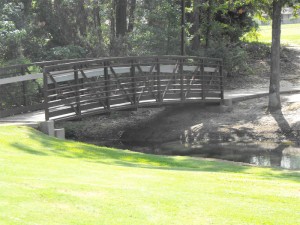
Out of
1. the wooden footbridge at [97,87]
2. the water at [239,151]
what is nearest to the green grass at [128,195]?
the wooden footbridge at [97,87]

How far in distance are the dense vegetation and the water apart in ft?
22.8

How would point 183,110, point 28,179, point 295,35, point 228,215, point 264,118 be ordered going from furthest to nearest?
point 295,35
point 183,110
point 264,118
point 28,179
point 228,215

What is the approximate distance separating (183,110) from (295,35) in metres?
25.2

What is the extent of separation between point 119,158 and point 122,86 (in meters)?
6.44

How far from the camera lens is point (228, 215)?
889 centimetres

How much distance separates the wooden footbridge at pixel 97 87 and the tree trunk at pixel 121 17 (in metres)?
5.59

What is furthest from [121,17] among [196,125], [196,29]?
[196,125]

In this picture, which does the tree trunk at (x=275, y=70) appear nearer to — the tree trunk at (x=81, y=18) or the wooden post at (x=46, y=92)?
the tree trunk at (x=81, y=18)

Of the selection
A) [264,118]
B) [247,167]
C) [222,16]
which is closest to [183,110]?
[264,118]

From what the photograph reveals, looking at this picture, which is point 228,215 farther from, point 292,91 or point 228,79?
point 228,79

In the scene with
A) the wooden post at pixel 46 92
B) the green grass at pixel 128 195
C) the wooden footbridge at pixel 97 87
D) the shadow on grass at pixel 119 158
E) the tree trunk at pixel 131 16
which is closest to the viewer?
the green grass at pixel 128 195

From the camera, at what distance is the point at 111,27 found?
3309 cm

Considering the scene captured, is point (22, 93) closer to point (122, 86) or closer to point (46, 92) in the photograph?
point (46, 92)

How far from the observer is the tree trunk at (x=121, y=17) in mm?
31922
